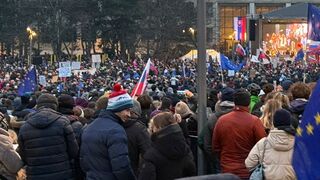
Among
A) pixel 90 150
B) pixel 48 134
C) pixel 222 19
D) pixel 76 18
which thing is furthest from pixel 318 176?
pixel 222 19

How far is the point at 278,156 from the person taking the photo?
200 inches

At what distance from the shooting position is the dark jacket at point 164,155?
16.2 feet

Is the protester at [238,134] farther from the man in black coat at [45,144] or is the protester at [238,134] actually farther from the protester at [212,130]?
the man in black coat at [45,144]

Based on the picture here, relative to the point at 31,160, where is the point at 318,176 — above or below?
above

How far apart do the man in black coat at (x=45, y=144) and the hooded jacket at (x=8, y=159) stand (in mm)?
85

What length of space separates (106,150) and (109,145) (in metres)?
0.07

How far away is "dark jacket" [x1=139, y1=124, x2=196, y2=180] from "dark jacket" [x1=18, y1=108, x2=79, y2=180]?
97cm

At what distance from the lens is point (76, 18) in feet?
193

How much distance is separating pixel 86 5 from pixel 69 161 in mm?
53392

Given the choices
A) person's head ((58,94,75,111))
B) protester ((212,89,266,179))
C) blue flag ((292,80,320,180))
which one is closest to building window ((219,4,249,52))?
person's head ((58,94,75,111))

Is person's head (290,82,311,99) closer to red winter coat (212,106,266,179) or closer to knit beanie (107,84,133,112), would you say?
red winter coat (212,106,266,179)

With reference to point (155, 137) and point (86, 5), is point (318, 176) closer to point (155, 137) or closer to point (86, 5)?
point (155, 137)

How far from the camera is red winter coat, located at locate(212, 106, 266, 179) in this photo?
18.6 feet

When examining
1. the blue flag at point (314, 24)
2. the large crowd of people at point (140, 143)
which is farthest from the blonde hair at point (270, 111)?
the blue flag at point (314, 24)
